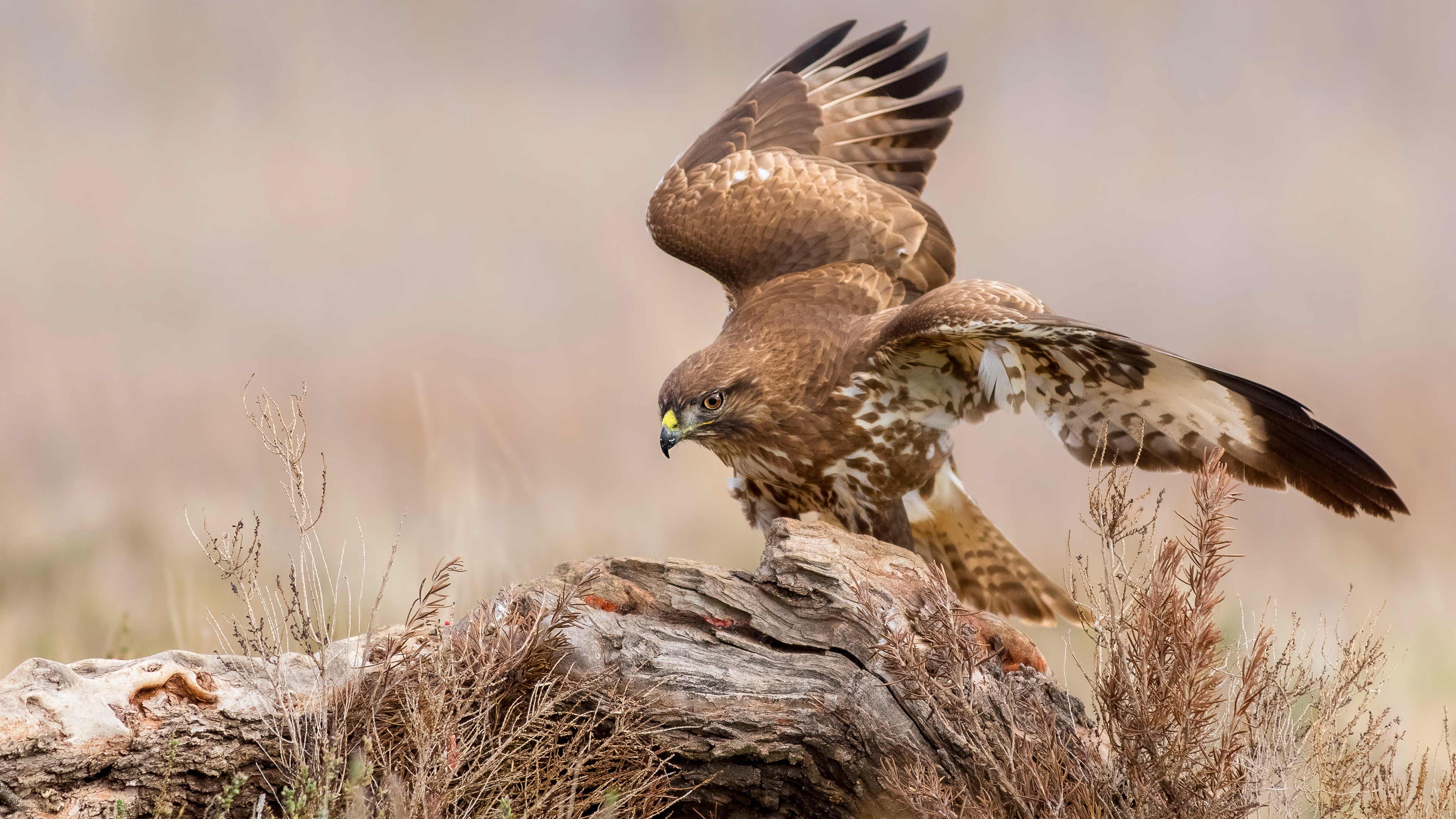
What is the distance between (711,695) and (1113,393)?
1674 mm

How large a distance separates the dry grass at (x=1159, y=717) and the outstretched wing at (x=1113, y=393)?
0.45m

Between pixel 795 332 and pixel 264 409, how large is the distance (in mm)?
2011

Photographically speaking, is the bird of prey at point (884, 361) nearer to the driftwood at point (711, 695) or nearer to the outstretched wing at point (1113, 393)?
the outstretched wing at point (1113, 393)

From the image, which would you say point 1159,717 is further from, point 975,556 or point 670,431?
point 670,431

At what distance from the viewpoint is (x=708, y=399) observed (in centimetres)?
402

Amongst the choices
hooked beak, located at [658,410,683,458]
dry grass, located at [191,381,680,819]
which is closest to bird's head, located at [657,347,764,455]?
hooked beak, located at [658,410,683,458]

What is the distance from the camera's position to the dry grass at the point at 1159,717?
2.64 m

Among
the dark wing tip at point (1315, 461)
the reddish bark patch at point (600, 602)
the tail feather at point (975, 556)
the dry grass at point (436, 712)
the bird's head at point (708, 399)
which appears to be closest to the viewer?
the dry grass at point (436, 712)

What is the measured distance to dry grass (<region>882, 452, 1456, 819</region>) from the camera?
2643 mm

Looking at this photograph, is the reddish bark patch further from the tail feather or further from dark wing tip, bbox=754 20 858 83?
dark wing tip, bbox=754 20 858 83

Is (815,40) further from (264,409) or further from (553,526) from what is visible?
(264,409)

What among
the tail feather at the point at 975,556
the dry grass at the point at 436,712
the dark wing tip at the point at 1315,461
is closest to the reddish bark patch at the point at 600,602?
the dry grass at the point at 436,712

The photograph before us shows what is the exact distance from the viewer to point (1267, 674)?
289 centimetres

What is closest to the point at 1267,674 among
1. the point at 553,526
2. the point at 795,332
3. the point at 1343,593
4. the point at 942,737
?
the point at 942,737
